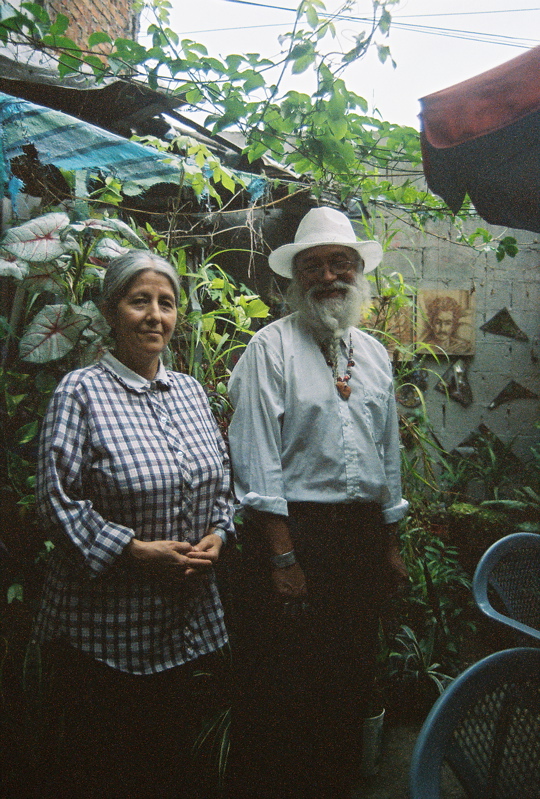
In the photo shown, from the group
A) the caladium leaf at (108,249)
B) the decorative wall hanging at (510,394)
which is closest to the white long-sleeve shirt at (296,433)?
the caladium leaf at (108,249)

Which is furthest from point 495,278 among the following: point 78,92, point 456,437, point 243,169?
point 78,92

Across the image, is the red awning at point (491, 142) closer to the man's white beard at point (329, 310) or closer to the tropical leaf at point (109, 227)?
the man's white beard at point (329, 310)

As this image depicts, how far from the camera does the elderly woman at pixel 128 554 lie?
138 centimetres

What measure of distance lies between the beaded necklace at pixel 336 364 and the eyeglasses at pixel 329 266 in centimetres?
26

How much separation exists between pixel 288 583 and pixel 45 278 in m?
1.44

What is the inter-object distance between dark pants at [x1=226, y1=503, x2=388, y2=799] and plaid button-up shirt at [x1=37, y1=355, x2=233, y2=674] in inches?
9.4

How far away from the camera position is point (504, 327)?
462 cm

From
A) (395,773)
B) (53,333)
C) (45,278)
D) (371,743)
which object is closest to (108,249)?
(45,278)

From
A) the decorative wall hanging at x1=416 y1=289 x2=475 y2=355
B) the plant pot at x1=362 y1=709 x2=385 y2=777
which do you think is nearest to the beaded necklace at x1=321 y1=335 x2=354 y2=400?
the plant pot at x1=362 y1=709 x2=385 y2=777

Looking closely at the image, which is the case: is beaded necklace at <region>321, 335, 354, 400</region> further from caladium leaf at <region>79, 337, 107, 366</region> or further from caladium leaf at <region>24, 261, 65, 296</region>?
caladium leaf at <region>24, 261, 65, 296</region>

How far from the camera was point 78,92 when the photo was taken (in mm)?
2936

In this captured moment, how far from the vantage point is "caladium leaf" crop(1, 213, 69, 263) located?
1.82 metres

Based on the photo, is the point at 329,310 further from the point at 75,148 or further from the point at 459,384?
the point at 459,384

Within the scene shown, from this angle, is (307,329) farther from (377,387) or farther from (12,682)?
(12,682)
